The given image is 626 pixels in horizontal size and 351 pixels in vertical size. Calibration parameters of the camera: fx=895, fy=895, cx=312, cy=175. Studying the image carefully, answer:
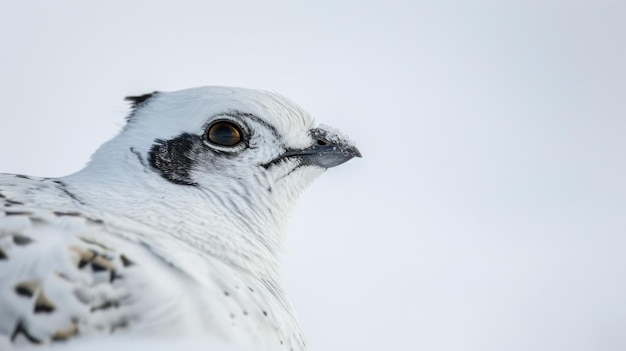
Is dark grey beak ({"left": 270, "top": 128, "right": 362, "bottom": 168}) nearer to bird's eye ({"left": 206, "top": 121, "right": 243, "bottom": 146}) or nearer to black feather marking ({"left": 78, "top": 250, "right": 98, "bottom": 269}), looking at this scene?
bird's eye ({"left": 206, "top": 121, "right": 243, "bottom": 146})

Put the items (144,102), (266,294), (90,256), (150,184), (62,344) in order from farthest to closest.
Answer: (144,102), (150,184), (266,294), (90,256), (62,344)

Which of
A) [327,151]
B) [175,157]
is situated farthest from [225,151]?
[327,151]

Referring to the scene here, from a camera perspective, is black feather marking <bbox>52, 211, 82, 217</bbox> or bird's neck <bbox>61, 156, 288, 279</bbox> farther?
bird's neck <bbox>61, 156, 288, 279</bbox>

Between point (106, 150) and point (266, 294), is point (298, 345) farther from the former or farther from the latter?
point (106, 150)

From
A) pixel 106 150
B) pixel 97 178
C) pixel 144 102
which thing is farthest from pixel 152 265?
pixel 144 102

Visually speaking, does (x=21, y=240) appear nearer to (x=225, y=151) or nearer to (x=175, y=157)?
(x=175, y=157)

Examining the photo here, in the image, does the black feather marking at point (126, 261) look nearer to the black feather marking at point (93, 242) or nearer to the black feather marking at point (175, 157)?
the black feather marking at point (93, 242)

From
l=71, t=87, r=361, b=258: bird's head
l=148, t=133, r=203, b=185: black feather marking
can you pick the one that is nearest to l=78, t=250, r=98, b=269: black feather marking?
l=71, t=87, r=361, b=258: bird's head
